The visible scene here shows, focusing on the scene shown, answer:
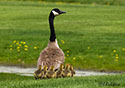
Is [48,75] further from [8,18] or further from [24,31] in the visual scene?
[8,18]

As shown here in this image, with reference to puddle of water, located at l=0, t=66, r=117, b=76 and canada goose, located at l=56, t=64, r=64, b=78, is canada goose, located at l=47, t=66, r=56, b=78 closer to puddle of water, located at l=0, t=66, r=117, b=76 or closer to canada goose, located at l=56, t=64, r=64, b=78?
canada goose, located at l=56, t=64, r=64, b=78

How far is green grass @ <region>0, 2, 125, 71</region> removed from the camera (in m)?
18.9

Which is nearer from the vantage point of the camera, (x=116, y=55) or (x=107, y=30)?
(x=116, y=55)

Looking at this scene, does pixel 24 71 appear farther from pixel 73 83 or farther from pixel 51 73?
pixel 73 83

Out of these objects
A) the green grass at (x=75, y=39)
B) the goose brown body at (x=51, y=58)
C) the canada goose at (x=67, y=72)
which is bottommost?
the green grass at (x=75, y=39)

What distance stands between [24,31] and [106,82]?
14.4 metres

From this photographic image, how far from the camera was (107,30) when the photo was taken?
26.2 m

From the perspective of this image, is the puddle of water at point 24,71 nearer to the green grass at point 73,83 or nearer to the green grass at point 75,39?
the green grass at point 75,39

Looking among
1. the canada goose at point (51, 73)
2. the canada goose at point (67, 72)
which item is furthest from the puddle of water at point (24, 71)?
the canada goose at point (51, 73)

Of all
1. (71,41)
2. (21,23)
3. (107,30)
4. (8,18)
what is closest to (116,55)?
(71,41)

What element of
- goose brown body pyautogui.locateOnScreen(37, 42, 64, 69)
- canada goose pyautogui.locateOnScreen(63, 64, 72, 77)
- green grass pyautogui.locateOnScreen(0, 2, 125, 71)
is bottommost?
green grass pyautogui.locateOnScreen(0, 2, 125, 71)

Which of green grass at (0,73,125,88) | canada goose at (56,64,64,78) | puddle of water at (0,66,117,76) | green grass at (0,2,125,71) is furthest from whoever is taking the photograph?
green grass at (0,2,125,71)

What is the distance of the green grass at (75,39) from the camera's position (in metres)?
18.9

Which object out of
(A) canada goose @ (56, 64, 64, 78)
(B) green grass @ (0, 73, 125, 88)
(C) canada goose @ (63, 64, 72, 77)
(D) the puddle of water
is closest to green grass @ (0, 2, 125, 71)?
(D) the puddle of water
